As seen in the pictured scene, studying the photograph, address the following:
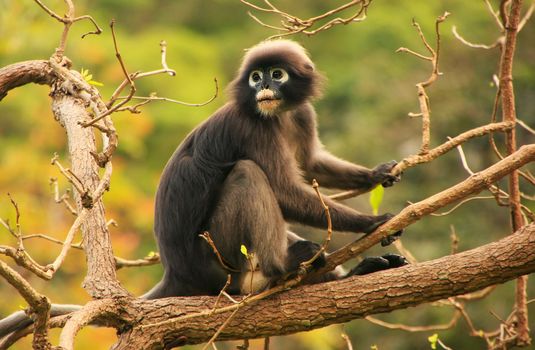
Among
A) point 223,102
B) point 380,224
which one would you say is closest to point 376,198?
point 380,224

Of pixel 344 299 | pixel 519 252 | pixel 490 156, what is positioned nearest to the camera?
pixel 519 252

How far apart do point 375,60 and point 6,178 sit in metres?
6.79

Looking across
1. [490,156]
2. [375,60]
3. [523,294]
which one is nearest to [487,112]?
[490,156]

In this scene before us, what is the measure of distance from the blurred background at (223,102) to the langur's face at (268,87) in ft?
6.86

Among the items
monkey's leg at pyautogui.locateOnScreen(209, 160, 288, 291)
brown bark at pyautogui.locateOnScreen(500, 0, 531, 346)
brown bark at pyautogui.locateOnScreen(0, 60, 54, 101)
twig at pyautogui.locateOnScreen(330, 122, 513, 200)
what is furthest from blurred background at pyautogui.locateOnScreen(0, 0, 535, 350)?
brown bark at pyautogui.locateOnScreen(0, 60, 54, 101)

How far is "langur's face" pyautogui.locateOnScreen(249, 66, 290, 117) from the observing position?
512cm

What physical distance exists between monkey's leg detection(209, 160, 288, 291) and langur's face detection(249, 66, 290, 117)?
393 millimetres

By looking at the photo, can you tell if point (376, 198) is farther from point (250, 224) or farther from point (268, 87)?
point (268, 87)

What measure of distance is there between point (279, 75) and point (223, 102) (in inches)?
339

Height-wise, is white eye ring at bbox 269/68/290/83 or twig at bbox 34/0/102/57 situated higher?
white eye ring at bbox 269/68/290/83

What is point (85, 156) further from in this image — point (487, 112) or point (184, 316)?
point (487, 112)

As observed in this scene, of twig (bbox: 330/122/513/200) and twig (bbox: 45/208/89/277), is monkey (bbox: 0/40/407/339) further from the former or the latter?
twig (bbox: 45/208/89/277)

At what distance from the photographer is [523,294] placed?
16.0 feet

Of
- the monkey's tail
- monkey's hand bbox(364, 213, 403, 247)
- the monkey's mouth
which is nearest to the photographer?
the monkey's tail
